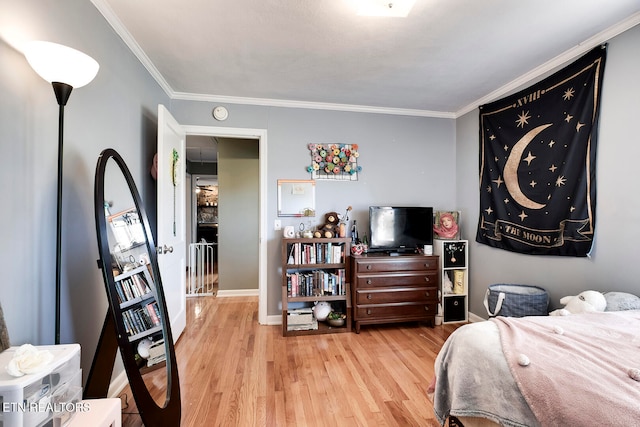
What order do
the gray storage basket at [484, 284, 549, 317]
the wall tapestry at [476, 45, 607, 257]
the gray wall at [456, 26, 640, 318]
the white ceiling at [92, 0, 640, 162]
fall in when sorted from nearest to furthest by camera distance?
the white ceiling at [92, 0, 640, 162] < the gray wall at [456, 26, 640, 318] < the wall tapestry at [476, 45, 607, 257] < the gray storage basket at [484, 284, 549, 317]

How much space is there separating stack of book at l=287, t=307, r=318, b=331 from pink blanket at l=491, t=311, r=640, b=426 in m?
1.95

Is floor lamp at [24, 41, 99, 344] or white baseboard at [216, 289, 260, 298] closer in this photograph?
floor lamp at [24, 41, 99, 344]

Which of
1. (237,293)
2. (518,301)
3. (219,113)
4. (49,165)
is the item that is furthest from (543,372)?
(237,293)

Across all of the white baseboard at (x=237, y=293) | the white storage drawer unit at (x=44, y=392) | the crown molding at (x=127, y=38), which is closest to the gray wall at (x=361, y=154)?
the crown molding at (x=127, y=38)

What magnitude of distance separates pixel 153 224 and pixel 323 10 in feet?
7.52

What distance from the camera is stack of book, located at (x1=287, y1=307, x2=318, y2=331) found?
2947mm

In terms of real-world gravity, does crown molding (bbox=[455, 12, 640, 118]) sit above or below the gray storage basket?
above

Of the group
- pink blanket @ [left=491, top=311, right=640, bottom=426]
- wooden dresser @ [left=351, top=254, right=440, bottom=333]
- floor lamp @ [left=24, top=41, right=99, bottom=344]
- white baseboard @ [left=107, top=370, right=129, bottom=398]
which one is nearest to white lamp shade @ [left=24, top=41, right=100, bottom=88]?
floor lamp @ [left=24, top=41, right=99, bottom=344]

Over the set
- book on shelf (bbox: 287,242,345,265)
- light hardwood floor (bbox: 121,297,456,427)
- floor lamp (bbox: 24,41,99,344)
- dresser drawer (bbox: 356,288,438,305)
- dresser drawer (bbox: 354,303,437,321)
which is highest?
floor lamp (bbox: 24,41,99,344)

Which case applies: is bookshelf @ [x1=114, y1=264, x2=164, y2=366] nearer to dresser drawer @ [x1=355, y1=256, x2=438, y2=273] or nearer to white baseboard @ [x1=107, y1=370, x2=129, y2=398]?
white baseboard @ [x1=107, y1=370, x2=129, y2=398]

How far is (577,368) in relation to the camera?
101cm

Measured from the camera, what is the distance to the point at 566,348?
1.14 metres

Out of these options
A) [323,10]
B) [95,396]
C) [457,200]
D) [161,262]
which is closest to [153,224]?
[161,262]

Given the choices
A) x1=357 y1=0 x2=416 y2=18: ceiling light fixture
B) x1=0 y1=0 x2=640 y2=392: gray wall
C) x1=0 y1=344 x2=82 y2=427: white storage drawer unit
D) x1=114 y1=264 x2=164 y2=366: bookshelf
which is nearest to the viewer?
x1=0 y1=344 x2=82 y2=427: white storage drawer unit
